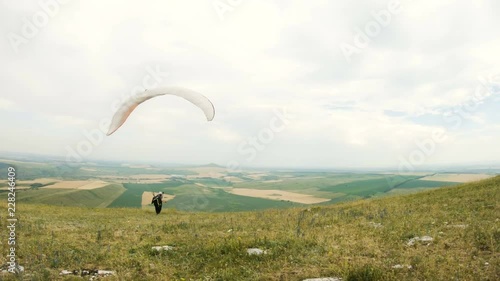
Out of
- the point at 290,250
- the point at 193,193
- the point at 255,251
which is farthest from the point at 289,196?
the point at 255,251

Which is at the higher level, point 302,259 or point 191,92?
point 191,92

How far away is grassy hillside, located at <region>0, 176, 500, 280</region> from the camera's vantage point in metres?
9.49

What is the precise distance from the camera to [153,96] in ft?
48.8

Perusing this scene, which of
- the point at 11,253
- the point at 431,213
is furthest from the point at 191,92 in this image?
the point at 431,213

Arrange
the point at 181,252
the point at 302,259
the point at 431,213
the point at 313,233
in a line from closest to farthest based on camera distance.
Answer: the point at 302,259
the point at 181,252
the point at 313,233
the point at 431,213

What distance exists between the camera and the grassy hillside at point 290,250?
9.49 meters

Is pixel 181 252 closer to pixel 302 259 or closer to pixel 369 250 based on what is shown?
pixel 302 259

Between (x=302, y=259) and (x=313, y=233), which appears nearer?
(x=302, y=259)

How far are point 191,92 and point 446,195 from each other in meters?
19.7

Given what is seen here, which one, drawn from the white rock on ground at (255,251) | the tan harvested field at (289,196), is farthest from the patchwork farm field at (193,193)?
the white rock on ground at (255,251)

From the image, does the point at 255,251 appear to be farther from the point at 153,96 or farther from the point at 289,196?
the point at 289,196

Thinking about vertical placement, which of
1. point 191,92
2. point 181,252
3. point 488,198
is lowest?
point 181,252

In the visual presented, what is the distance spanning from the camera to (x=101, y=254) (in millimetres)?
11602

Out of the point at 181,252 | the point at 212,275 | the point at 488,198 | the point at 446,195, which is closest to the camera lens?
the point at 212,275
